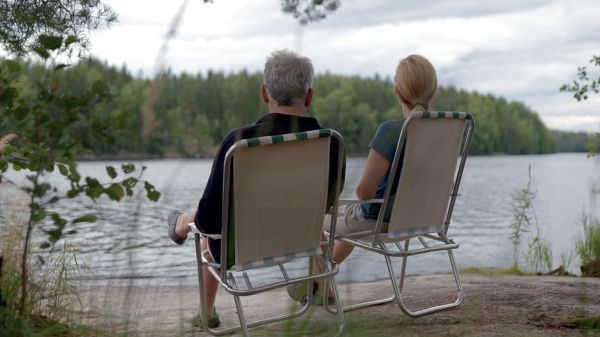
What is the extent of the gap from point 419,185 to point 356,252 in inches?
39.5

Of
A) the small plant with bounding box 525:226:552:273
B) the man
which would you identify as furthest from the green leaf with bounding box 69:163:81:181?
the small plant with bounding box 525:226:552:273

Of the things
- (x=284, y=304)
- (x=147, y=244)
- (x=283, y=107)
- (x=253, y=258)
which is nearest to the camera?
(x=147, y=244)

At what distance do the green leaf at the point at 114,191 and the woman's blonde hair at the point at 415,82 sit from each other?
6.22 ft

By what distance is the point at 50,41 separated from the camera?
2.14 metres

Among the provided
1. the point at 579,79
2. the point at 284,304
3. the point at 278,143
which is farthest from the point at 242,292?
the point at 579,79

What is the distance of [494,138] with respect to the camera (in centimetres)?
389

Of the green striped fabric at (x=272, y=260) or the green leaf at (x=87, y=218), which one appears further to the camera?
the green striped fabric at (x=272, y=260)

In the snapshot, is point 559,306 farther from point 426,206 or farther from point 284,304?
point 284,304

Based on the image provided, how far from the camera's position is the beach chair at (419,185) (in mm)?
3332

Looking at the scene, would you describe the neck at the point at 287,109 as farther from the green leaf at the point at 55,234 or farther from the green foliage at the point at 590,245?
the green foliage at the point at 590,245

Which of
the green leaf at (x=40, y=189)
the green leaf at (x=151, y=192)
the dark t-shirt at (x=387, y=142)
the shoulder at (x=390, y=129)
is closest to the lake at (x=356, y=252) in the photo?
the green leaf at (x=151, y=192)

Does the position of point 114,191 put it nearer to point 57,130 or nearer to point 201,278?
point 57,130

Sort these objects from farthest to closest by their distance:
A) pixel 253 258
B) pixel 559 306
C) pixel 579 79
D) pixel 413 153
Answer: pixel 579 79 → pixel 559 306 → pixel 413 153 → pixel 253 258

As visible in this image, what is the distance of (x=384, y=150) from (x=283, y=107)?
64 centimetres
